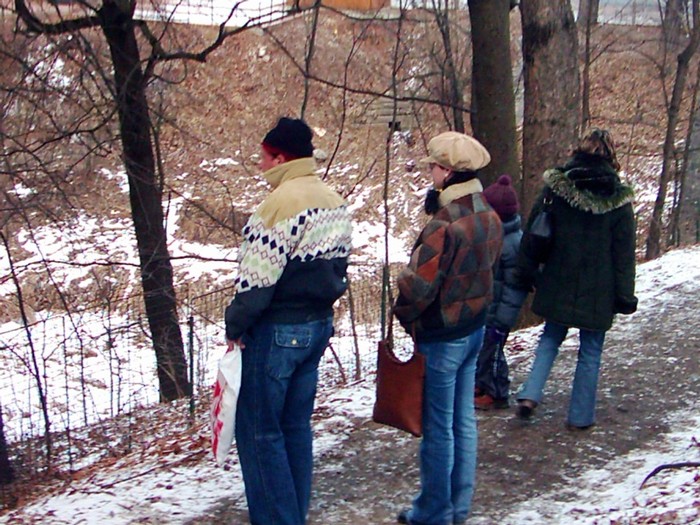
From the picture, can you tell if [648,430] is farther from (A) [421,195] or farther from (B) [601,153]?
(A) [421,195]

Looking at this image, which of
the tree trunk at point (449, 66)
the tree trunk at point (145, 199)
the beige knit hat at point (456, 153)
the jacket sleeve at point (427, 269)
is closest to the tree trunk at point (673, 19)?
the tree trunk at point (449, 66)

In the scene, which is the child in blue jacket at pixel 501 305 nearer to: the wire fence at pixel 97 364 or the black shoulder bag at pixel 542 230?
the black shoulder bag at pixel 542 230

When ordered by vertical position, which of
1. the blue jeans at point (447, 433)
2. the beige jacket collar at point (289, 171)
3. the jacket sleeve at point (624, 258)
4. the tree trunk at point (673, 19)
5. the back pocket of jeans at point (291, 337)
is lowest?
the blue jeans at point (447, 433)

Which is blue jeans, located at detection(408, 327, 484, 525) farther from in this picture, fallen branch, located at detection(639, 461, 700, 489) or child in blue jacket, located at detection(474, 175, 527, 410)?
child in blue jacket, located at detection(474, 175, 527, 410)

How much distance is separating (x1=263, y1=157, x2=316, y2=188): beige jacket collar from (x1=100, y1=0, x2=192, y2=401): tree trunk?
5.52m

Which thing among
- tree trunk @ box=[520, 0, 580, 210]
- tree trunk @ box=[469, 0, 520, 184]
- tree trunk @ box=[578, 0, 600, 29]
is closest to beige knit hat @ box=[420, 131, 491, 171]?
tree trunk @ box=[469, 0, 520, 184]

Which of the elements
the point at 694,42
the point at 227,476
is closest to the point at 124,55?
the point at 227,476

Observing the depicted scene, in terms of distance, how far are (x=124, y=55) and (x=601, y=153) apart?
626 centimetres

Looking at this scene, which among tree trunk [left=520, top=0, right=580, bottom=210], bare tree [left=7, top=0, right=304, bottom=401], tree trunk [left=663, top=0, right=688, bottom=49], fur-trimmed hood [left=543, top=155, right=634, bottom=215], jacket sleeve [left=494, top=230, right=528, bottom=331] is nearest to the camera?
fur-trimmed hood [left=543, top=155, right=634, bottom=215]

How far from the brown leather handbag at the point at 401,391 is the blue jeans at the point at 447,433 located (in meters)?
0.05

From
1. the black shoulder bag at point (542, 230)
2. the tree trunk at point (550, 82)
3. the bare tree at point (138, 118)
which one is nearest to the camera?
the black shoulder bag at point (542, 230)

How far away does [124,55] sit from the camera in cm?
987

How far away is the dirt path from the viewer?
4.81 metres

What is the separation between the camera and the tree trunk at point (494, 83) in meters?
8.51
